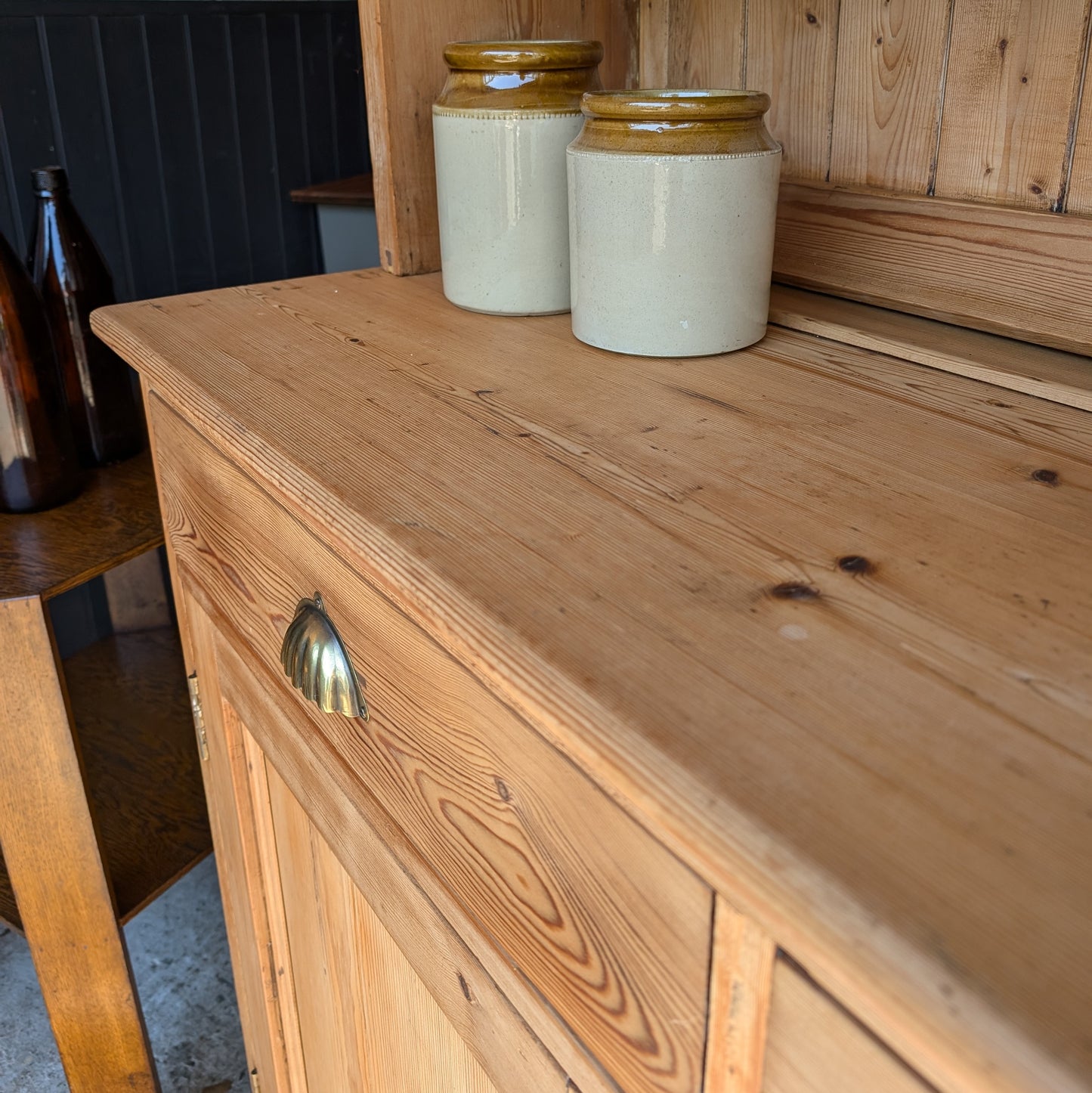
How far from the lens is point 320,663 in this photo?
57 cm

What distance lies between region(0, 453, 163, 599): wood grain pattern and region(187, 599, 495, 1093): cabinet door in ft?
0.54

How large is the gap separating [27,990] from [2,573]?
83cm

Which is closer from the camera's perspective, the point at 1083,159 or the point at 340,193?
the point at 1083,159

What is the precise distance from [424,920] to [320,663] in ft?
0.51

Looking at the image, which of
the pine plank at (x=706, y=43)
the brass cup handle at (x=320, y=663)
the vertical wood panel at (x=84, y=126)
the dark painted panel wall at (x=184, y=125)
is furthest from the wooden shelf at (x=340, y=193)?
the brass cup handle at (x=320, y=663)

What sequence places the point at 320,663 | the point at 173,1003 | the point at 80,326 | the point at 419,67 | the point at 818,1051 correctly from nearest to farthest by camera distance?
the point at 818,1051, the point at 320,663, the point at 419,67, the point at 80,326, the point at 173,1003

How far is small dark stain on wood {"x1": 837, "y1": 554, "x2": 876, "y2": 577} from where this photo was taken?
0.40 meters

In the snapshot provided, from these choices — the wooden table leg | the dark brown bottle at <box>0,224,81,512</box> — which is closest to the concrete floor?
the wooden table leg

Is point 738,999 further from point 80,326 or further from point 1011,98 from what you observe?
point 80,326

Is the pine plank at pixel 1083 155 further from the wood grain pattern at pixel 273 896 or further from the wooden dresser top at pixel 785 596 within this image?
the wood grain pattern at pixel 273 896

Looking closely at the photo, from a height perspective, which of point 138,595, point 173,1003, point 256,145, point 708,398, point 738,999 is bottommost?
point 173,1003

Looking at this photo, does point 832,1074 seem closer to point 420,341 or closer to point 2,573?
point 420,341

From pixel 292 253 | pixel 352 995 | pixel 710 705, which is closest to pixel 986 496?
pixel 710 705

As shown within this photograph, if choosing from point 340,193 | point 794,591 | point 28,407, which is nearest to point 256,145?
point 340,193
